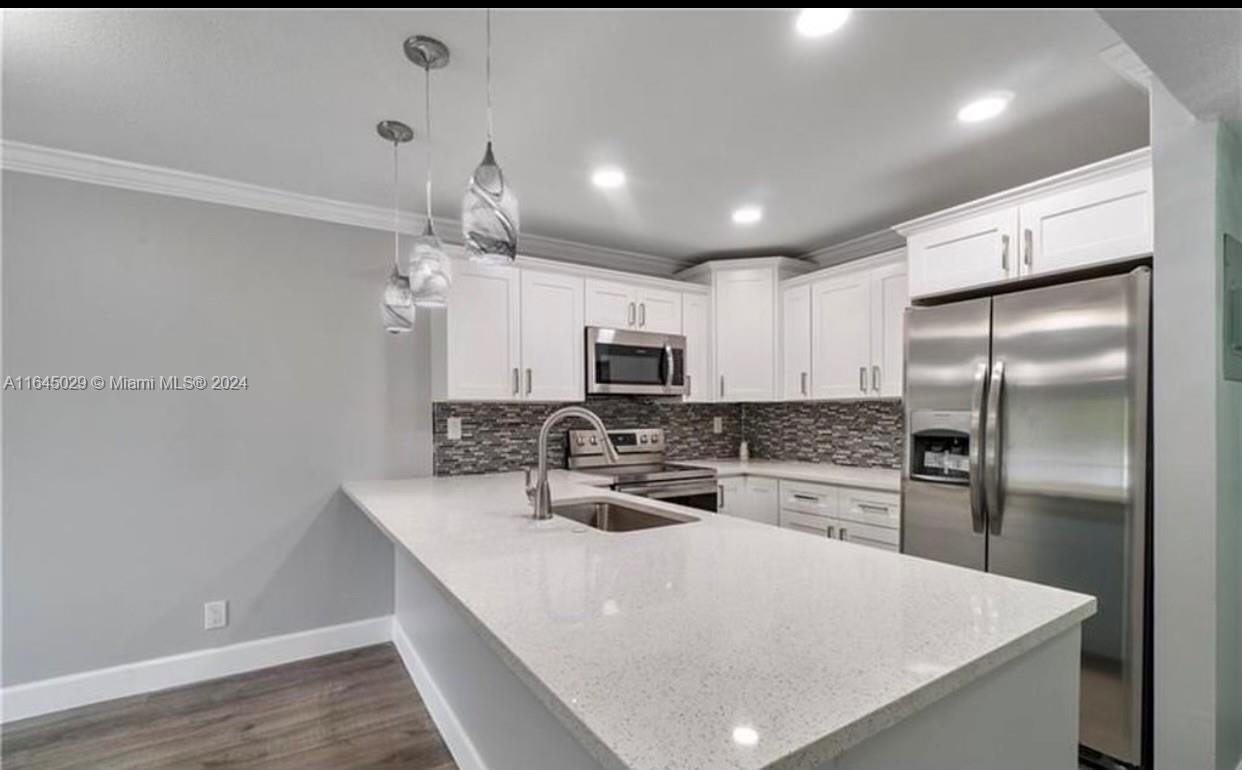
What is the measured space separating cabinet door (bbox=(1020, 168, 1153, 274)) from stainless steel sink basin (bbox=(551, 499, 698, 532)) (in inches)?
73.1

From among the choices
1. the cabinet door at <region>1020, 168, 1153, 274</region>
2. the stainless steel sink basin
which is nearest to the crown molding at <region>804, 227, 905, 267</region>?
the cabinet door at <region>1020, 168, 1153, 274</region>

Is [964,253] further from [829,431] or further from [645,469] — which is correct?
[645,469]

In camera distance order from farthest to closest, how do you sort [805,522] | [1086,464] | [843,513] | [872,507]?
1. [805,522]
2. [843,513]
3. [872,507]
4. [1086,464]

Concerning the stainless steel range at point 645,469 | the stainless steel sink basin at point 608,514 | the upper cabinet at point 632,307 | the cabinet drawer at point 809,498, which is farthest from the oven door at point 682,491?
the upper cabinet at point 632,307

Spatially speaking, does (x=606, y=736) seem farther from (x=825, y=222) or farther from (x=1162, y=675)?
(x=825, y=222)

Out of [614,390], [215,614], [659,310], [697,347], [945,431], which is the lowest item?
[215,614]

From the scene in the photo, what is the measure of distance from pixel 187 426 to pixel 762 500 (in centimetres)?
310

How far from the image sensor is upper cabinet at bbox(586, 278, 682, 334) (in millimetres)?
3518

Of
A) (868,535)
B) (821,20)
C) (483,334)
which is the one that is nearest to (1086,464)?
(868,535)

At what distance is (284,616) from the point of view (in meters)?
2.91

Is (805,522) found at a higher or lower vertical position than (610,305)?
lower

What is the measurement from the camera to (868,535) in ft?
9.59

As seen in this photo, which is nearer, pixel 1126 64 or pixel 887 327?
pixel 1126 64

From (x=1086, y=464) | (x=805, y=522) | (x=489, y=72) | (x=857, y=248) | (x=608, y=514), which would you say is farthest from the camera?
(x=857, y=248)
